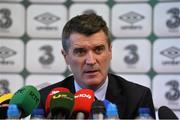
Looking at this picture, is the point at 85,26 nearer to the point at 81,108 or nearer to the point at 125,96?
the point at 125,96

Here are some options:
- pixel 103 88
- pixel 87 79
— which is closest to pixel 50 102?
pixel 87 79

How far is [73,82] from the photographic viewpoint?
1.59 m

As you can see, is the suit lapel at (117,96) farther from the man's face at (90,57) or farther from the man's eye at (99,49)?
the man's eye at (99,49)

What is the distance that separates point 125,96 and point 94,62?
26 cm

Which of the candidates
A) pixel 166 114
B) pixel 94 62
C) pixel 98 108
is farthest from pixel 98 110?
pixel 94 62

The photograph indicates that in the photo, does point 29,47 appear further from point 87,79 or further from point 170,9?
point 87,79

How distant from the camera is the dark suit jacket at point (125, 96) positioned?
1465 millimetres

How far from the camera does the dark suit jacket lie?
1.46m

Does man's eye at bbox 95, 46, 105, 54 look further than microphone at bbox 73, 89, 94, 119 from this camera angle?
Yes

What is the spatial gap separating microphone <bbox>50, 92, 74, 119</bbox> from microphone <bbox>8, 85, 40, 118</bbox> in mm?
111

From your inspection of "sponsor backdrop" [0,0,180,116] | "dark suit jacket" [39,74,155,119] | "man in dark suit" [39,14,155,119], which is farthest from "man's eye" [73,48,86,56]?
"sponsor backdrop" [0,0,180,116]

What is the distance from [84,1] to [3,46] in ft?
1.99

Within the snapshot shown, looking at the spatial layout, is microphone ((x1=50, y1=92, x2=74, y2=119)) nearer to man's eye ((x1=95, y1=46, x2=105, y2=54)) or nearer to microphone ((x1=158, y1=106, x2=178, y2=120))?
microphone ((x1=158, y1=106, x2=178, y2=120))

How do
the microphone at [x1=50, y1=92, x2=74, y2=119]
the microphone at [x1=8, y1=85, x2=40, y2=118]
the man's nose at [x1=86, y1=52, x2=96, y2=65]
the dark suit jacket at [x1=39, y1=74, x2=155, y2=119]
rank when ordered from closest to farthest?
the microphone at [x1=50, y1=92, x2=74, y2=119] → the microphone at [x1=8, y1=85, x2=40, y2=118] → the man's nose at [x1=86, y1=52, x2=96, y2=65] → the dark suit jacket at [x1=39, y1=74, x2=155, y2=119]
